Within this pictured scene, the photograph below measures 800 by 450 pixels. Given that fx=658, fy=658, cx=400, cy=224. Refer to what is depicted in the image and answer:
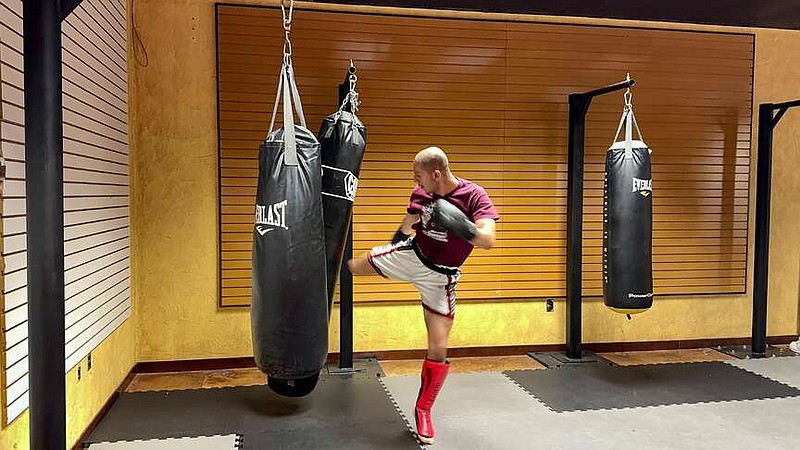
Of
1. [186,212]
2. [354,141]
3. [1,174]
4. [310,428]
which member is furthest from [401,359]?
[1,174]

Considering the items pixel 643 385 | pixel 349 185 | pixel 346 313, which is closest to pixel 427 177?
pixel 349 185

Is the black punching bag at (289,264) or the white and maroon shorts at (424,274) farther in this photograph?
the white and maroon shorts at (424,274)

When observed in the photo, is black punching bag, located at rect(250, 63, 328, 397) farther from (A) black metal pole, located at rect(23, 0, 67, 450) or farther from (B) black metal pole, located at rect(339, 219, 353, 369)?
(B) black metal pole, located at rect(339, 219, 353, 369)

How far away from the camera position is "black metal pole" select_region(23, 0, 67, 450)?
2354 mm

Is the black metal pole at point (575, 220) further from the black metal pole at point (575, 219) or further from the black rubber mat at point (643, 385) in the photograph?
the black rubber mat at point (643, 385)

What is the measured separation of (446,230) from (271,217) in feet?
4.02

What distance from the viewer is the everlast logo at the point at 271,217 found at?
259 cm

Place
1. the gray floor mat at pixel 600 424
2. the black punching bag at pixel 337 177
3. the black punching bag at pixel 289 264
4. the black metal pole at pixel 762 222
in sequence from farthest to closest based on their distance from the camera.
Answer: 1. the black metal pole at pixel 762 222
2. the gray floor mat at pixel 600 424
3. the black punching bag at pixel 337 177
4. the black punching bag at pixel 289 264

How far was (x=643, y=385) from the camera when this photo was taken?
4.78 metres

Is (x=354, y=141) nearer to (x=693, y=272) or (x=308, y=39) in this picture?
(x=308, y=39)

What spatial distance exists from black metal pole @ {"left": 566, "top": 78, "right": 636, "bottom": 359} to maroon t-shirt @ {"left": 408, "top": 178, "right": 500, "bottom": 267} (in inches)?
75.8

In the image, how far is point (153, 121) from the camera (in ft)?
16.4

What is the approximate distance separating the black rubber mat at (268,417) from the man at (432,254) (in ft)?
1.06

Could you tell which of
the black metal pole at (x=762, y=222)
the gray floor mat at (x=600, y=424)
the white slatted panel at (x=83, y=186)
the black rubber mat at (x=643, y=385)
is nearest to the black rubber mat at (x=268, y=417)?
the gray floor mat at (x=600, y=424)
